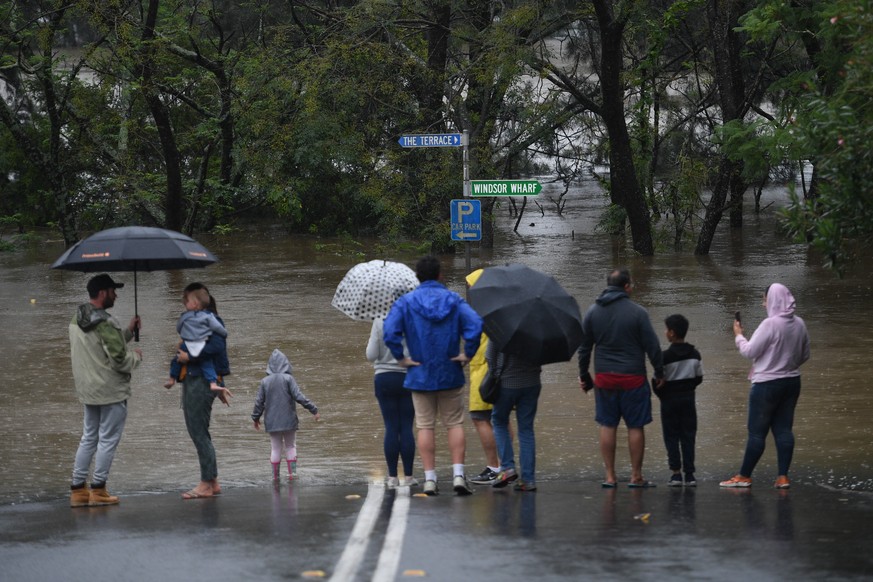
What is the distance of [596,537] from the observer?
724 centimetres

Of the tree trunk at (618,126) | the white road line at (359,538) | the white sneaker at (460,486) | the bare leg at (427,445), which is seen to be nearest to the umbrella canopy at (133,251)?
the bare leg at (427,445)

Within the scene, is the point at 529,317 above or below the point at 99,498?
above

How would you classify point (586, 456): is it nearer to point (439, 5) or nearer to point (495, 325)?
point (495, 325)

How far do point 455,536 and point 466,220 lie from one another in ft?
28.9

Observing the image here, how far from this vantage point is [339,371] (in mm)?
14977

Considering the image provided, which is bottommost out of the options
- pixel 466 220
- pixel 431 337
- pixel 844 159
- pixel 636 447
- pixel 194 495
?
pixel 194 495

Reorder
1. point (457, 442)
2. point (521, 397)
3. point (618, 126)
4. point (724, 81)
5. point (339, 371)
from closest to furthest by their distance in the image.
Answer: point (457, 442)
point (521, 397)
point (339, 371)
point (618, 126)
point (724, 81)

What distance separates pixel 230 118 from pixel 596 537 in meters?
26.0

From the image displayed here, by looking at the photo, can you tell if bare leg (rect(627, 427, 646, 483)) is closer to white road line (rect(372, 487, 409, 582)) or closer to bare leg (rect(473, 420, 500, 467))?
bare leg (rect(473, 420, 500, 467))

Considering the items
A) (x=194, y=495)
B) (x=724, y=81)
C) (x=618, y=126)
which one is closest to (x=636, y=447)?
(x=194, y=495)

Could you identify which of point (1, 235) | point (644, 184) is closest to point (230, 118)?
point (1, 235)

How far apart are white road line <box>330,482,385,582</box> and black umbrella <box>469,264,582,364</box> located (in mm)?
1330

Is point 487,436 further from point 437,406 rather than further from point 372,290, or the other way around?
point 372,290

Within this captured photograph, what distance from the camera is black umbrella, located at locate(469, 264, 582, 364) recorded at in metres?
8.65
